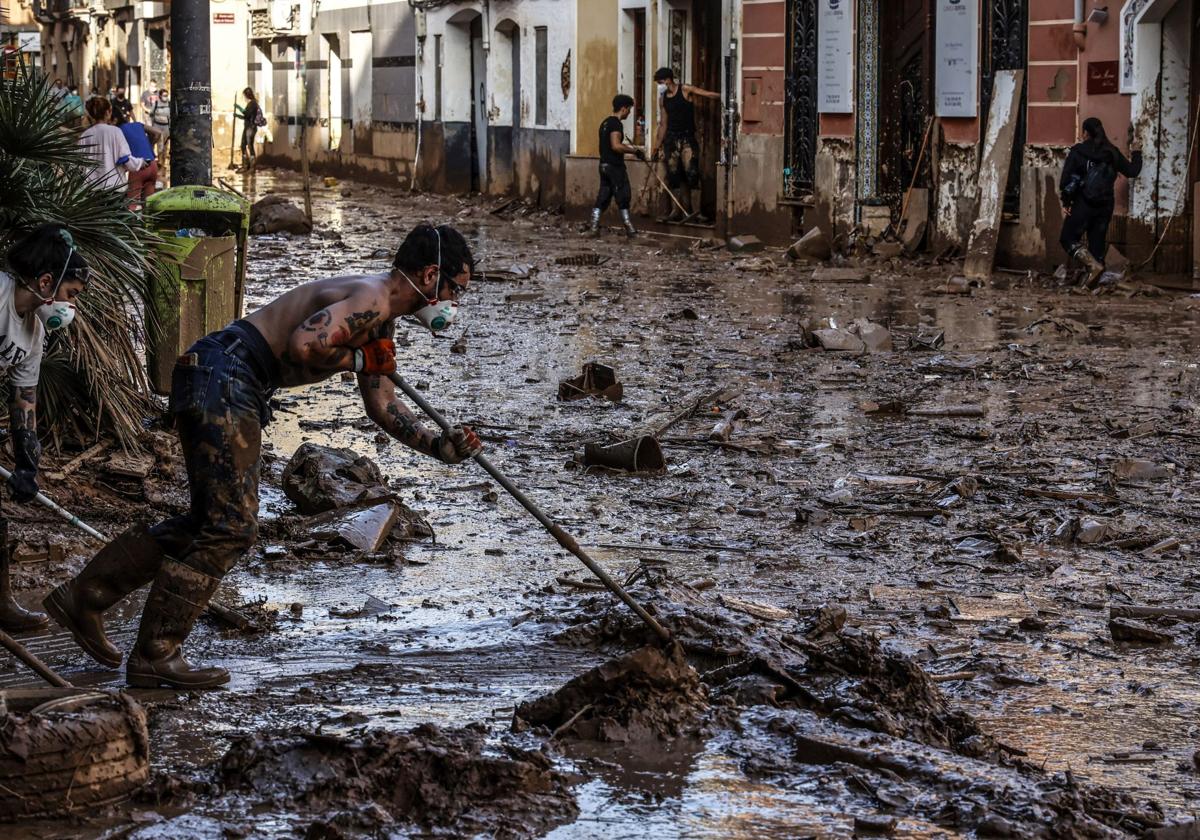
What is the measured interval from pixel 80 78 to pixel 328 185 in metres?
28.0

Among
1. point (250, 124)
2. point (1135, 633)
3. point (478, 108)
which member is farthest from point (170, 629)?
point (250, 124)

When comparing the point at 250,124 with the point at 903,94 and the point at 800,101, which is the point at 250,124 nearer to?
the point at 800,101

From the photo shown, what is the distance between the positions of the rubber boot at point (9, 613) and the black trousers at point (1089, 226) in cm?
1269

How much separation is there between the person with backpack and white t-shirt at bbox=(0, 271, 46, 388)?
12516mm

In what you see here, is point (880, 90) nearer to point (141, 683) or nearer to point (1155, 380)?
point (1155, 380)

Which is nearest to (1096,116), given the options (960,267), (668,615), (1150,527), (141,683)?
(960,267)

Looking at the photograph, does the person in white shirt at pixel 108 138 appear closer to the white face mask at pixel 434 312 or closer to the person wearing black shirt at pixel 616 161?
the person wearing black shirt at pixel 616 161

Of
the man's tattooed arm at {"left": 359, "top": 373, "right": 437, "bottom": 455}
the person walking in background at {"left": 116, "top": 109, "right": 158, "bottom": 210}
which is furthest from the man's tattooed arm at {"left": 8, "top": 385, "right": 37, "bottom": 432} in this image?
the person walking in background at {"left": 116, "top": 109, "right": 158, "bottom": 210}

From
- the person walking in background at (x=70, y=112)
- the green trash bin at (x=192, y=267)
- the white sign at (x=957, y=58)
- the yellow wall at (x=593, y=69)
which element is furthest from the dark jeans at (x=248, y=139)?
the person walking in background at (x=70, y=112)

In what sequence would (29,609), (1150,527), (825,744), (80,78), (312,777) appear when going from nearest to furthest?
1. (312,777)
2. (825,744)
3. (29,609)
4. (1150,527)
5. (80,78)

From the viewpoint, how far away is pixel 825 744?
15.1 ft

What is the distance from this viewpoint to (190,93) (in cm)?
954

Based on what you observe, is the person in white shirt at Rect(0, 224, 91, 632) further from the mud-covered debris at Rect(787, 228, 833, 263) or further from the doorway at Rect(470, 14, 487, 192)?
the doorway at Rect(470, 14, 487, 192)

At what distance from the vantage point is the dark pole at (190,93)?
9461 millimetres
